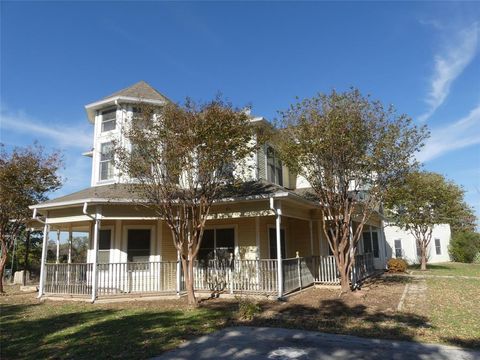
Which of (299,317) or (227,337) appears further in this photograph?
(299,317)

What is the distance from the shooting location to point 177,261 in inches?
576

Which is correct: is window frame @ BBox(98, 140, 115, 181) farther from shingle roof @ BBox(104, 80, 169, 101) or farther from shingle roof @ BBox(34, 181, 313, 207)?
shingle roof @ BBox(104, 80, 169, 101)

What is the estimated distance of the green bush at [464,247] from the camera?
3594cm

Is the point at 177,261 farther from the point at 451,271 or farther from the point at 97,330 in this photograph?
the point at 451,271

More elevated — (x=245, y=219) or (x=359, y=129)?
(x=359, y=129)

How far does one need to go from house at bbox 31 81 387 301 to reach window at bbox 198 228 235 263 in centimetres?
4

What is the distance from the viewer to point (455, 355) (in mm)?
6480

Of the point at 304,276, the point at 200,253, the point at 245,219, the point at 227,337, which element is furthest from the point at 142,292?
the point at 227,337

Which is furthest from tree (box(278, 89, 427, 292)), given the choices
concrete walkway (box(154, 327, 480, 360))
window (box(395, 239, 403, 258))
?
window (box(395, 239, 403, 258))

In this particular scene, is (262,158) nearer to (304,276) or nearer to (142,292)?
(304,276)

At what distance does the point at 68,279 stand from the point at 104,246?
186 cm

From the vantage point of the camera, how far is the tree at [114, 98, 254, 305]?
1193 cm

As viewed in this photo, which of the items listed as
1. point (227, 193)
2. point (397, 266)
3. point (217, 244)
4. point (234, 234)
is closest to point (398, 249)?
point (397, 266)

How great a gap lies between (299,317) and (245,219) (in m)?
6.10
